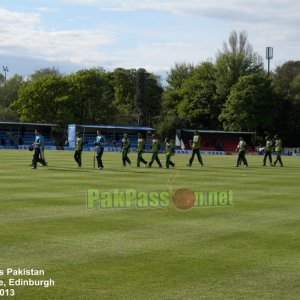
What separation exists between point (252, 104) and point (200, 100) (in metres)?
12.4

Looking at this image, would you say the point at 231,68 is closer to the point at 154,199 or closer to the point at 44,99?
the point at 44,99

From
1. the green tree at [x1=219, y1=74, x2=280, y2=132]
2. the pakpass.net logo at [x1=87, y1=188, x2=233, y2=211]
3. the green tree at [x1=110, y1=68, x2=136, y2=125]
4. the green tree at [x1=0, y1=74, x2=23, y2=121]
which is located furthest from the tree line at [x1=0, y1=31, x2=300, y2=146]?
the pakpass.net logo at [x1=87, y1=188, x2=233, y2=211]

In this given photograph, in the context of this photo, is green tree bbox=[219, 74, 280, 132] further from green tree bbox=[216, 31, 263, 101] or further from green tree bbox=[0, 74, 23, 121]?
green tree bbox=[0, 74, 23, 121]

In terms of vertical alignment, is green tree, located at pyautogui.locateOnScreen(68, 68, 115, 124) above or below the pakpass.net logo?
above

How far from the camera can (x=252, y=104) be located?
96438 mm

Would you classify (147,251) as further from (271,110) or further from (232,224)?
(271,110)

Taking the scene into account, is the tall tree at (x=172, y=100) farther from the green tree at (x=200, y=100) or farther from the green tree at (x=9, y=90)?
the green tree at (x=9, y=90)

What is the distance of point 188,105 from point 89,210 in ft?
310

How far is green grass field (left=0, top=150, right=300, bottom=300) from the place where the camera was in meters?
7.97

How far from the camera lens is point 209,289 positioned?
7.97m

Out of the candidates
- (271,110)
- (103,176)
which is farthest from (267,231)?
(271,110)

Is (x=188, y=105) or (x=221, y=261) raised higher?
(x=188, y=105)

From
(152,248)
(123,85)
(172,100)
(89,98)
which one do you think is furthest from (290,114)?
(152,248)

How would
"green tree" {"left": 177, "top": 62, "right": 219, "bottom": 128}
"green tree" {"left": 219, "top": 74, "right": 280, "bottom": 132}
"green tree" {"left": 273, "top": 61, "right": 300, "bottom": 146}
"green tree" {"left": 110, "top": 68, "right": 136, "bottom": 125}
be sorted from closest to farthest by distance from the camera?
"green tree" {"left": 219, "top": 74, "right": 280, "bottom": 132} → "green tree" {"left": 273, "top": 61, "right": 300, "bottom": 146} → "green tree" {"left": 177, "top": 62, "right": 219, "bottom": 128} → "green tree" {"left": 110, "top": 68, "right": 136, "bottom": 125}
